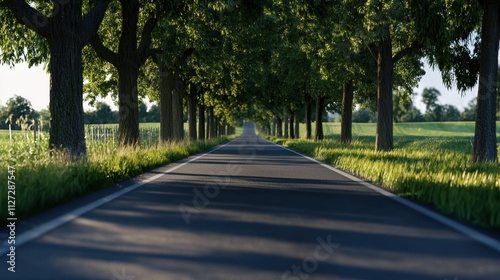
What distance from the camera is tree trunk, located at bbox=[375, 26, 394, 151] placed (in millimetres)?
19734

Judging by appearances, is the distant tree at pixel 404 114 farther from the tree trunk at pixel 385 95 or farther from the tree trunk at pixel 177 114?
the tree trunk at pixel 385 95

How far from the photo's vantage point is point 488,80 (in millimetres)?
13641

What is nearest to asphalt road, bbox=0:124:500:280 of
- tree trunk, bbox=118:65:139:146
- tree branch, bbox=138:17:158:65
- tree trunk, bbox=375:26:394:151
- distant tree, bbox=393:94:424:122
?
tree trunk, bbox=118:65:139:146

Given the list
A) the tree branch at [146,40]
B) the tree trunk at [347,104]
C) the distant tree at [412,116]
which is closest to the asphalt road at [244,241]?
the tree branch at [146,40]

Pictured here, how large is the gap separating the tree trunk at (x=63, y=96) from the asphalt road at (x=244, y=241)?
3.66 m

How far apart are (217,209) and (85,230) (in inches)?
81.7

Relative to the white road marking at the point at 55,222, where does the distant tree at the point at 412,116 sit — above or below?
above

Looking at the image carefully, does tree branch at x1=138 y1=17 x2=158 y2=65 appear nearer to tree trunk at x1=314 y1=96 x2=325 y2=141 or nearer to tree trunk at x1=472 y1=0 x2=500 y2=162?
tree trunk at x1=472 y1=0 x2=500 y2=162

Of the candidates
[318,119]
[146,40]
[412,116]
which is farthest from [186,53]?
[412,116]

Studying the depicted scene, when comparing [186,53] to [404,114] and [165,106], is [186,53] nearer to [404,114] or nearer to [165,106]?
[165,106]

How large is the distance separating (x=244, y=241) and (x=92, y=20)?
29.7 feet

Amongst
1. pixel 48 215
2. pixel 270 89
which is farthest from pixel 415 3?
pixel 270 89

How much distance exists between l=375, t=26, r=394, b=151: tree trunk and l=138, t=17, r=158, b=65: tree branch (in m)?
8.97

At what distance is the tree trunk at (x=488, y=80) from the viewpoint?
13.7 metres
